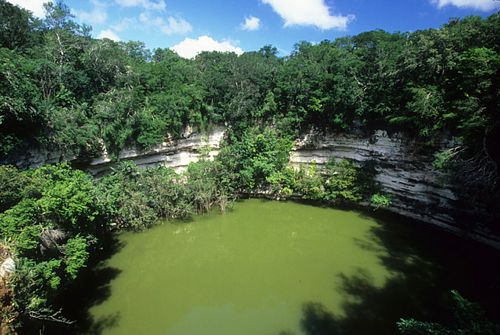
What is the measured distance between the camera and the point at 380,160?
13.7 meters

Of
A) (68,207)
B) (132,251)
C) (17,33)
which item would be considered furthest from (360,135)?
(17,33)

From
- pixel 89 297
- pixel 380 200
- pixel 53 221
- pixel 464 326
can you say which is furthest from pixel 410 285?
pixel 53 221

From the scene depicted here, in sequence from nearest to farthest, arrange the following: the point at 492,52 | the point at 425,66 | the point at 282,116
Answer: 1. the point at 492,52
2. the point at 425,66
3. the point at 282,116

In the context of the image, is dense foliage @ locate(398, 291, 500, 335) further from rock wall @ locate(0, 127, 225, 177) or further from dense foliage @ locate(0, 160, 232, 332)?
rock wall @ locate(0, 127, 225, 177)

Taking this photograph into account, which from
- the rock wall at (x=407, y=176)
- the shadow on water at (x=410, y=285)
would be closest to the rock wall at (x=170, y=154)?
the rock wall at (x=407, y=176)

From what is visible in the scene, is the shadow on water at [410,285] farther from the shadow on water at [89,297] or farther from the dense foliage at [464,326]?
the shadow on water at [89,297]

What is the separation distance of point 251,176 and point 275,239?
404cm

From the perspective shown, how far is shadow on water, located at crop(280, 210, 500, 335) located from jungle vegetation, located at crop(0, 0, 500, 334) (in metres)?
2.13

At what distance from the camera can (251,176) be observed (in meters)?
14.5

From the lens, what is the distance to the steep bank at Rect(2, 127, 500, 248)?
11.6m

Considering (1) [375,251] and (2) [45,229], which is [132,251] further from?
(1) [375,251]

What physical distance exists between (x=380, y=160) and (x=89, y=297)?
13478mm

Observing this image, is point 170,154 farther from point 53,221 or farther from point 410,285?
point 410,285

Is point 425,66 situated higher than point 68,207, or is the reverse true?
point 425,66
